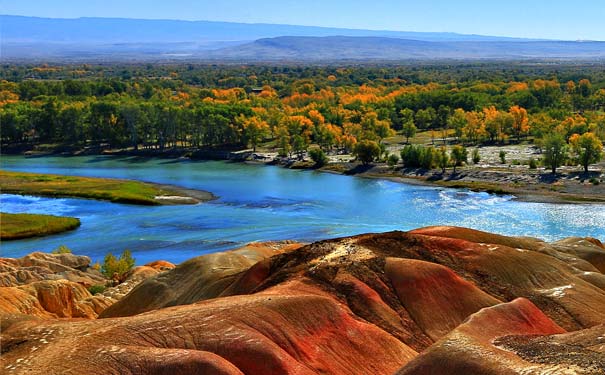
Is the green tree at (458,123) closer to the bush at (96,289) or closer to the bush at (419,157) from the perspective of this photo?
the bush at (419,157)

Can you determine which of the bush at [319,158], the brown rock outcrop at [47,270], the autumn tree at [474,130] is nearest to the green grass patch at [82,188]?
the bush at [319,158]

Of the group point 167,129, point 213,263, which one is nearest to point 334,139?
point 167,129

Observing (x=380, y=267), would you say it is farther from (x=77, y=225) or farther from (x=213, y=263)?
(x=77, y=225)

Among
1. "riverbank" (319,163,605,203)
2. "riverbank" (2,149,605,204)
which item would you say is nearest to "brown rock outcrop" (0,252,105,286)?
"riverbank" (2,149,605,204)

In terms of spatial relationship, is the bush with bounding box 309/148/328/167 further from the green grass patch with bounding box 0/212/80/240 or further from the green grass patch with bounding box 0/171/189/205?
the green grass patch with bounding box 0/212/80/240

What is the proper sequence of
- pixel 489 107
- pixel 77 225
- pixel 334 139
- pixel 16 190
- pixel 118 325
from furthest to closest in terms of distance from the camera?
pixel 489 107 < pixel 334 139 < pixel 16 190 < pixel 77 225 < pixel 118 325

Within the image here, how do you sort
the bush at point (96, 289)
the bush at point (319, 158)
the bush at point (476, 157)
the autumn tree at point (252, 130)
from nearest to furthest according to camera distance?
the bush at point (96, 289) → the bush at point (476, 157) → the bush at point (319, 158) → the autumn tree at point (252, 130)
